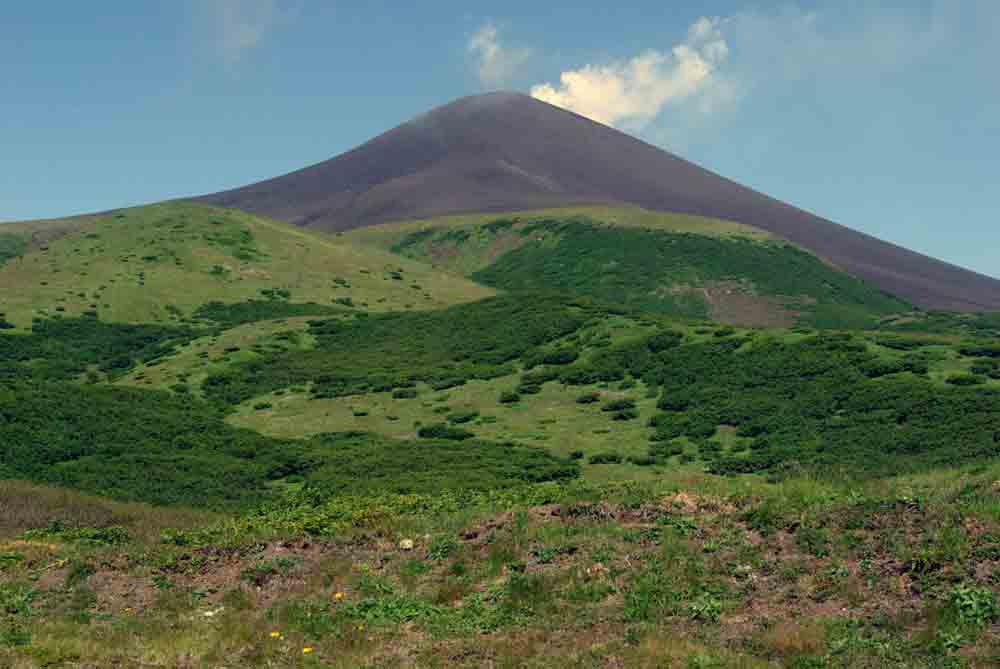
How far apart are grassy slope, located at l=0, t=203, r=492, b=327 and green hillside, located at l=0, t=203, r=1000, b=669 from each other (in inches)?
28.1

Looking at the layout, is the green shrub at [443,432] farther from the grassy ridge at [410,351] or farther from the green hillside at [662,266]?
the green hillside at [662,266]

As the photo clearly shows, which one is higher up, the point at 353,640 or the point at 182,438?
the point at 353,640

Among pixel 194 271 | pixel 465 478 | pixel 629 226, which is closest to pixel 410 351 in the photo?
pixel 465 478

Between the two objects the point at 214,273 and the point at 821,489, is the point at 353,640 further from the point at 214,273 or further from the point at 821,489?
the point at 214,273

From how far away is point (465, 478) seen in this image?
43.7m

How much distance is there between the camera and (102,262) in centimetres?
12575

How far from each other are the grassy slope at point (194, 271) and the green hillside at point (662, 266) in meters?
28.2

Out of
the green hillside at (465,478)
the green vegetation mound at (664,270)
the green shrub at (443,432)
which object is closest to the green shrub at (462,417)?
the green hillside at (465,478)

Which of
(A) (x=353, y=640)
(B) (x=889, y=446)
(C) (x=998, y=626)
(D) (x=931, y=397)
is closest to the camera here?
(C) (x=998, y=626)

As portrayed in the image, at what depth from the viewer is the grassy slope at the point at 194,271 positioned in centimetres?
10950

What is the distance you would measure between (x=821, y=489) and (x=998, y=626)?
7.62 metres

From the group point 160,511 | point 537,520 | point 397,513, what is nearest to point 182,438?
point 160,511

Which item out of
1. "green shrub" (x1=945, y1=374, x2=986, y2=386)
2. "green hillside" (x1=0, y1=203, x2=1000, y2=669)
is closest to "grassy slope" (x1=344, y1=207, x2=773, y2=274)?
"green hillside" (x1=0, y1=203, x2=1000, y2=669)

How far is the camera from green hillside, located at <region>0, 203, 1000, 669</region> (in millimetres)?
16141
